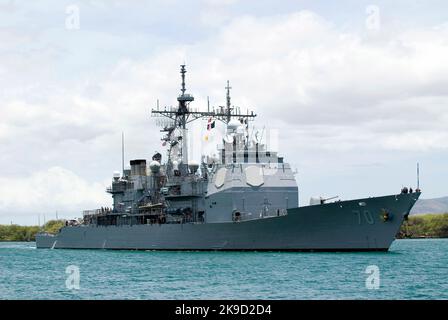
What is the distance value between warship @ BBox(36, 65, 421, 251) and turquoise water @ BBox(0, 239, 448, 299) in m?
1.30

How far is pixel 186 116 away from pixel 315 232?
57.8ft

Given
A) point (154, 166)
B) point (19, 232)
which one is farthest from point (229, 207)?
point (19, 232)

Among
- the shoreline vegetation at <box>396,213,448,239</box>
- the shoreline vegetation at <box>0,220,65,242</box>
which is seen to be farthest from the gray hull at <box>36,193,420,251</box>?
the shoreline vegetation at <box>0,220,65,242</box>

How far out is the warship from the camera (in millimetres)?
39594

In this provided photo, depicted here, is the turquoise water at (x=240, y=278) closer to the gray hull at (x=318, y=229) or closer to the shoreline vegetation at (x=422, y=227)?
the gray hull at (x=318, y=229)

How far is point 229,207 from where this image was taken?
148 ft

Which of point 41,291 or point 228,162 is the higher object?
point 228,162

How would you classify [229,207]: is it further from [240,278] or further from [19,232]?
[19,232]

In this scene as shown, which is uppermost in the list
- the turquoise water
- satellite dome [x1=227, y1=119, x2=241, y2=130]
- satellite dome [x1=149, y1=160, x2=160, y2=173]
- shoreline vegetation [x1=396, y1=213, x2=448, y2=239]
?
satellite dome [x1=227, y1=119, x2=241, y2=130]

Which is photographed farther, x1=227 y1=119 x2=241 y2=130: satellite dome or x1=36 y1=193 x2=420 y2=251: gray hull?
x1=227 y1=119 x2=241 y2=130: satellite dome

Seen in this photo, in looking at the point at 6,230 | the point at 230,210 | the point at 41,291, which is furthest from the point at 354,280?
the point at 6,230

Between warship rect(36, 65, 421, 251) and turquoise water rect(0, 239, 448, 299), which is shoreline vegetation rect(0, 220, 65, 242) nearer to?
warship rect(36, 65, 421, 251)
